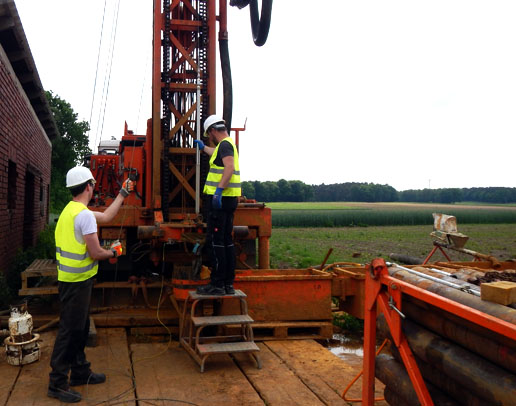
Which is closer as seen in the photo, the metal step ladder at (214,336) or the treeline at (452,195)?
the metal step ladder at (214,336)

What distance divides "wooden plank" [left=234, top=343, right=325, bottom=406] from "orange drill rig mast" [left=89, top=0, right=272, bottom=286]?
2.03 metres

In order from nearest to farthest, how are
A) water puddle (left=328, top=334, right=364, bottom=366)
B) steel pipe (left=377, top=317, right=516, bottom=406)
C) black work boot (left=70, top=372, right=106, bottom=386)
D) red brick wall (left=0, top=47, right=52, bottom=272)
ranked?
steel pipe (left=377, top=317, right=516, bottom=406), black work boot (left=70, top=372, right=106, bottom=386), water puddle (left=328, top=334, right=364, bottom=366), red brick wall (left=0, top=47, right=52, bottom=272)

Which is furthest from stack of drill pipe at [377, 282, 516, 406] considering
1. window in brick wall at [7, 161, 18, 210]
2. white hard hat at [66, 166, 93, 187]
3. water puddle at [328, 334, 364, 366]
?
window in brick wall at [7, 161, 18, 210]

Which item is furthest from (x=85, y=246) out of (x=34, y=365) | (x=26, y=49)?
(x=26, y=49)

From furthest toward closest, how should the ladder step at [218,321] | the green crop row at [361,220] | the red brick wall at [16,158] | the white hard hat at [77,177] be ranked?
the green crop row at [361,220] < the red brick wall at [16,158] < the ladder step at [218,321] < the white hard hat at [77,177]

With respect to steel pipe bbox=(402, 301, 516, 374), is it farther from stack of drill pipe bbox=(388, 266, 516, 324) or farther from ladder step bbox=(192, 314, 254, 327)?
ladder step bbox=(192, 314, 254, 327)

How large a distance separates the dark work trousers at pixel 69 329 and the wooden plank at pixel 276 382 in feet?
5.52

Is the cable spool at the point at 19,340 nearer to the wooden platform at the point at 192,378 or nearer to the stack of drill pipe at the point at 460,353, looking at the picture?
the wooden platform at the point at 192,378

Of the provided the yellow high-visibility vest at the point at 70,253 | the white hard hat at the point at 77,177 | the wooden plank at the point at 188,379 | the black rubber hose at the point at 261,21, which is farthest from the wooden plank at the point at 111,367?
the black rubber hose at the point at 261,21

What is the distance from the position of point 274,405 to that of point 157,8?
19.5 feet

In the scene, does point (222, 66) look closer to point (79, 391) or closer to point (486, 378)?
point (79, 391)

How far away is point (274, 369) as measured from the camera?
5094mm

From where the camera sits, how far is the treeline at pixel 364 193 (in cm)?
9175

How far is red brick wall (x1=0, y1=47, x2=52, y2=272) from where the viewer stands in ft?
27.5
